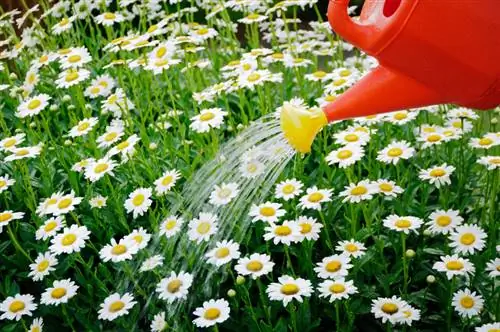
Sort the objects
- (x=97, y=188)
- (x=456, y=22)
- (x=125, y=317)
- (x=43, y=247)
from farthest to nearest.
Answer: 1. (x=97, y=188)
2. (x=43, y=247)
3. (x=125, y=317)
4. (x=456, y=22)

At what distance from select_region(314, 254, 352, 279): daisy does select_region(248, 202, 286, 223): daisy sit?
0.47 feet

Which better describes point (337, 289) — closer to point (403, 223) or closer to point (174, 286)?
point (403, 223)

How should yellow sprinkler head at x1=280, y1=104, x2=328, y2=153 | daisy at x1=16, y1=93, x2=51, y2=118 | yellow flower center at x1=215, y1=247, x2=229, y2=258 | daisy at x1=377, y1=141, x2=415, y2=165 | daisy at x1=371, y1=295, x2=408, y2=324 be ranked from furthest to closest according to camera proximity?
1. daisy at x1=16, y1=93, x2=51, y2=118
2. daisy at x1=377, y1=141, x2=415, y2=165
3. yellow flower center at x1=215, y1=247, x2=229, y2=258
4. daisy at x1=371, y1=295, x2=408, y2=324
5. yellow sprinkler head at x1=280, y1=104, x2=328, y2=153

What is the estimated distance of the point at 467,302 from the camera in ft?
6.23

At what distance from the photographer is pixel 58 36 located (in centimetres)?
341

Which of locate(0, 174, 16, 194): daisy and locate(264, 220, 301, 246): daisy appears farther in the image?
locate(0, 174, 16, 194): daisy

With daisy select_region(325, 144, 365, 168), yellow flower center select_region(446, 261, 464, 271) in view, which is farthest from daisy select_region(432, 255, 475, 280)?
daisy select_region(325, 144, 365, 168)

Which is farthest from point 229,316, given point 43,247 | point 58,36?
point 58,36

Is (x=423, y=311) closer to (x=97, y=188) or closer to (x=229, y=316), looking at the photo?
(x=229, y=316)

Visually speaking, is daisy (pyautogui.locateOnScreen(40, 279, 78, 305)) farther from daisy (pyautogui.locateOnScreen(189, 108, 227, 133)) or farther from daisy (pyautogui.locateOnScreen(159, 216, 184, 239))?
daisy (pyautogui.locateOnScreen(189, 108, 227, 133))

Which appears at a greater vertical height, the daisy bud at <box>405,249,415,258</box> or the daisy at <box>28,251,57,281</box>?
the daisy bud at <box>405,249,415,258</box>

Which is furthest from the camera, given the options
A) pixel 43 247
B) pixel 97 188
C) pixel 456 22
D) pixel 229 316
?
pixel 97 188

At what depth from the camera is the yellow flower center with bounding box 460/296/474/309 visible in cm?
189

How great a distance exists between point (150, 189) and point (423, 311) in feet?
2.17
